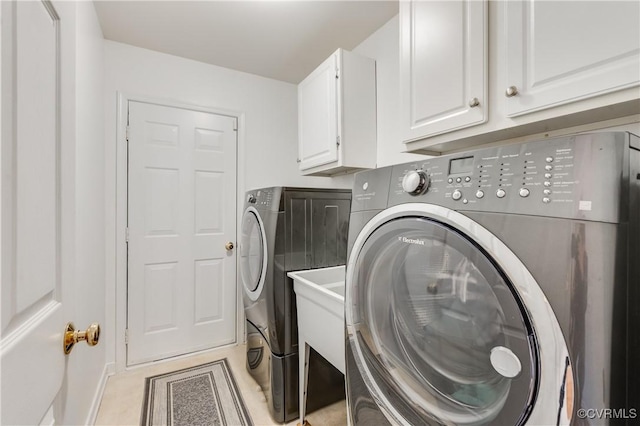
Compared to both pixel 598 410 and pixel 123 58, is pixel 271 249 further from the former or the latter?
pixel 123 58

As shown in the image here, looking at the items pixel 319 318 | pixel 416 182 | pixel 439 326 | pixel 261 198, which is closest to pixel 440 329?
pixel 439 326

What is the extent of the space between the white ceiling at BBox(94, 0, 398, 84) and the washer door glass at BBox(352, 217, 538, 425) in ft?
5.53

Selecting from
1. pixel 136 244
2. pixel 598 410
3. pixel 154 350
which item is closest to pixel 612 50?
pixel 598 410

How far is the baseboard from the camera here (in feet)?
5.57

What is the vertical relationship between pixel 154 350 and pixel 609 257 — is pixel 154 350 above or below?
below

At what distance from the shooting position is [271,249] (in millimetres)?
1765

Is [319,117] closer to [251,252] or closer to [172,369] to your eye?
[251,252]

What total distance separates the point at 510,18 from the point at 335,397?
81.2 inches

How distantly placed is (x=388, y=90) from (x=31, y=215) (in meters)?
1.98

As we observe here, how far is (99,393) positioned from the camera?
6.34ft

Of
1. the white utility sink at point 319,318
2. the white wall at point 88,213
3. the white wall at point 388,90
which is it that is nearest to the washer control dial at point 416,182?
the white utility sink at point 319,318

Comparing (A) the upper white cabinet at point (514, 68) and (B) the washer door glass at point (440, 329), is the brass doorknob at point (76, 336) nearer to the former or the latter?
(B) the washer door glass at point (440, 329)

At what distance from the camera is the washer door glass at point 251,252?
1.91 m

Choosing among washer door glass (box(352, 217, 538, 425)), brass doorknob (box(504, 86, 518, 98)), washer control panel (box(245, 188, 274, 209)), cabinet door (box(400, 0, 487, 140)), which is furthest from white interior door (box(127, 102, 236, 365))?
brass doorknob (box(504, 86, 518, 98))
